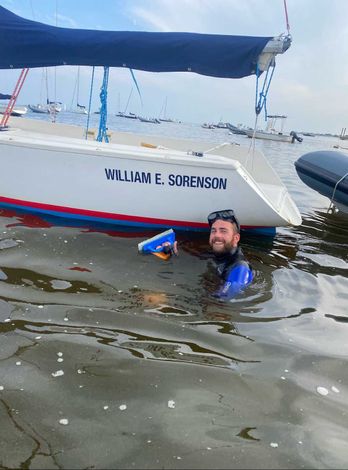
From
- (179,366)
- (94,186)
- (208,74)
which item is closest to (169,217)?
(94,186)

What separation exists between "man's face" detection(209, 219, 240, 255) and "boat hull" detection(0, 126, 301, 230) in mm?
919

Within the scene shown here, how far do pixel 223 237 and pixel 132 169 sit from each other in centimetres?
174

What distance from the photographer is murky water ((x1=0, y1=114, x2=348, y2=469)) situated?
225 centimetres

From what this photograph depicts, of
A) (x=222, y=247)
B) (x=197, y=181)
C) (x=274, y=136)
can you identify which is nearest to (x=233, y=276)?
(x=222, y=247)

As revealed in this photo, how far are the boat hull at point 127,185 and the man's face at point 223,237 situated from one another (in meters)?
0.92

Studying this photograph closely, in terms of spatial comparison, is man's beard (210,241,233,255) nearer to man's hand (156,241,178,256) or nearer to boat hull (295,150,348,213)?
man's hand (156,241,178,256)

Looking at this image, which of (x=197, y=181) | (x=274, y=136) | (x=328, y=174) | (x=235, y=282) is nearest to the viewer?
(x=235, y=282)

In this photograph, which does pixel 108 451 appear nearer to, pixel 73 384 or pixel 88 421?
pixel 88 421

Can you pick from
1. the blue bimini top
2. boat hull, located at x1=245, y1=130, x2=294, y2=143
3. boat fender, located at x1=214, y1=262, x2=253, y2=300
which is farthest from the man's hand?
boat hull, located at x1=245, y1=130, x2=294, y2=143

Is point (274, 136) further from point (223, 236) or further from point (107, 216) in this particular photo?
A: point (223, 236)

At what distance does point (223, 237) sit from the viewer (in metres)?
4.71

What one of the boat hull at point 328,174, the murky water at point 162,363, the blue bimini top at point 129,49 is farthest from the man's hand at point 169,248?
the boat hull at point 328,174

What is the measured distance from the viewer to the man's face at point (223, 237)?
471cm

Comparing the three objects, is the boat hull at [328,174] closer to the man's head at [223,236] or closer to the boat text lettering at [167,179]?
the boat text lettering at [167,179]
